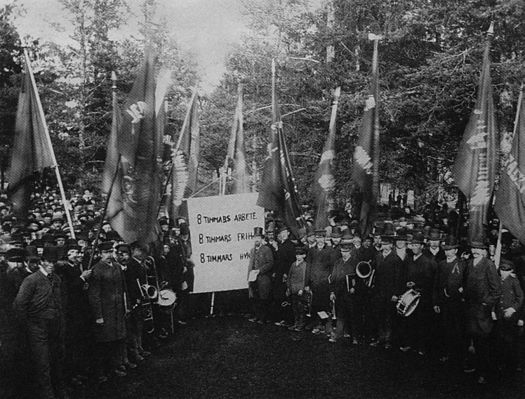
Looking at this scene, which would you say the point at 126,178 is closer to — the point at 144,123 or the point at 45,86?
the point at 144,123

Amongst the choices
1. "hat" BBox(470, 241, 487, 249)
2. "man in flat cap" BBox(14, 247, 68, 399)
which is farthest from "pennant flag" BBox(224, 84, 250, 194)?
"man in flat cap" BBox(14, 247, 68, 399)

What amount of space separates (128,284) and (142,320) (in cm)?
77

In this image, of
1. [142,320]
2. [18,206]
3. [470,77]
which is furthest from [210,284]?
[470,77]

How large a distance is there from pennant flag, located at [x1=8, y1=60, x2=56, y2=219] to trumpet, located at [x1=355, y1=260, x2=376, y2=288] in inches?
219

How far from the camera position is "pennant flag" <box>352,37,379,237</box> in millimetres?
10938

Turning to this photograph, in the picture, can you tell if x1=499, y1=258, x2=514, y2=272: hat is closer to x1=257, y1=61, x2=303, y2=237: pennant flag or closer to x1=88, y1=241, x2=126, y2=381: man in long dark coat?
x1=257, y1=61, x2=303, y2=237: pennant flag

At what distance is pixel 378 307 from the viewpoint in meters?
10.8

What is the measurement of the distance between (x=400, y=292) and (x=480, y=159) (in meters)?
2.65

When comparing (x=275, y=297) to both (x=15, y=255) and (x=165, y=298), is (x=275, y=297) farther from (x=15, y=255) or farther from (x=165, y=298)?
(x=15, y=255)

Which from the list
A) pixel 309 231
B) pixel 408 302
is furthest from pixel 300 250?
pixel 309 231

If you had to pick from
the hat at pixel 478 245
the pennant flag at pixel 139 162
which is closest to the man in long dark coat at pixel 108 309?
the pennant flag at pixel 139 162

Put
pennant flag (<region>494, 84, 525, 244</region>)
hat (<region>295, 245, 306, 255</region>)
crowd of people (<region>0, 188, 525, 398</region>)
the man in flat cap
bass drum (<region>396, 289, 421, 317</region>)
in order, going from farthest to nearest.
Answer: hat (<region>295, 245, 306, 255</region>) → bass drum (<region>396, 289, 421, 317</region>) → pennant flag (<region>494, 84, 525, 244</region>) → crowd of people (<region>0, 188, 525, 398</region>) → the man in flat cap

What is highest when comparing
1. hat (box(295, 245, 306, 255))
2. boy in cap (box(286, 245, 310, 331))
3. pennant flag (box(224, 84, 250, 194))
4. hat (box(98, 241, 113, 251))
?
pennant flag (box(224, 84, 250, 194))

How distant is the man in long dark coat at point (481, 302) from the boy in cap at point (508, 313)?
0.75 feet
